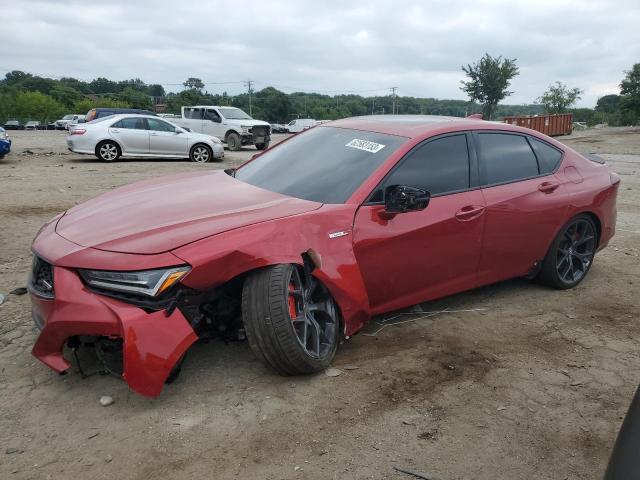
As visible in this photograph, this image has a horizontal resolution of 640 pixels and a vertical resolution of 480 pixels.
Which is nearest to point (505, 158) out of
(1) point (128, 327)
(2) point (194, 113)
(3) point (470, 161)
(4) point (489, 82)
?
(3) point (470, 161)

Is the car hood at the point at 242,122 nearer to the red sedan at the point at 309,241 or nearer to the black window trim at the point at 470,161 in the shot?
the red sedan at the point at 309,241

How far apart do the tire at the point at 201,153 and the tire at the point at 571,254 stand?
12.3 metres

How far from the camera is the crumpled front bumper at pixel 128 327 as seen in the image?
2.67 m

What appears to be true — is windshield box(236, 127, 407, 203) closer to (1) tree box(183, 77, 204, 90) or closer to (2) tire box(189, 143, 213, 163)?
(2) tire box(189, 143, 213, 163)

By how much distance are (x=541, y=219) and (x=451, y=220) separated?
3.49 ft

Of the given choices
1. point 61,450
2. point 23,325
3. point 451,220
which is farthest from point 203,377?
point 451,220

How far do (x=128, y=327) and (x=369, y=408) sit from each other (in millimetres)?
1334

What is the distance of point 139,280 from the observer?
2.75 metres

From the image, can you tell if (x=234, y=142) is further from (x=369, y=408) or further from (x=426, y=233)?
(x=369, y=408)

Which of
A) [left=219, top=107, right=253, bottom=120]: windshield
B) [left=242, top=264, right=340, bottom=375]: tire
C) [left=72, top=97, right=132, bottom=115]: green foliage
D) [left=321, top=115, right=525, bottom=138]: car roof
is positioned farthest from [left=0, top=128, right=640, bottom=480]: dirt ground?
[left=72, top=97, right=132, bottom=115]: green foliage

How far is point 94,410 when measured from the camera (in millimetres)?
2867

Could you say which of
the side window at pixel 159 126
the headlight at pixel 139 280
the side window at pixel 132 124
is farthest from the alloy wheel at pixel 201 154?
the headlight at pixel 139 280

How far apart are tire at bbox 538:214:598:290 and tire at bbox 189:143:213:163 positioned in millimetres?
12332

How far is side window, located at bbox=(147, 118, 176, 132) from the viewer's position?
49.6 feet
